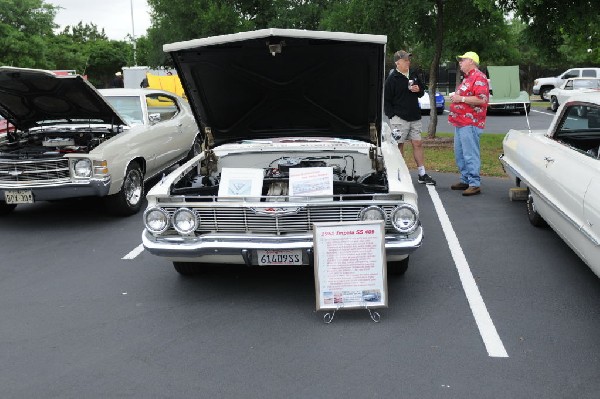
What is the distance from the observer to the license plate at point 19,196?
677 centimetres

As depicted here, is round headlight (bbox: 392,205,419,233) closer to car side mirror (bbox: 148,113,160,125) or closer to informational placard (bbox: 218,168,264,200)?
informational placard (bbox: 218,168,264,200)

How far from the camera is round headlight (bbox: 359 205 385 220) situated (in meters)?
4.36

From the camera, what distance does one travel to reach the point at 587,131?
6391mm

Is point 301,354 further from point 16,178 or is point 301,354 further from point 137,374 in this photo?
point 16,178

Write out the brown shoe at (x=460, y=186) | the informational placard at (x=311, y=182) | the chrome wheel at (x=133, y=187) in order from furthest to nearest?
the brown shoe at (x=460, y=186)
the chrome wheel at (x=133, y=187)
the informational placard at (x=311, y=182)

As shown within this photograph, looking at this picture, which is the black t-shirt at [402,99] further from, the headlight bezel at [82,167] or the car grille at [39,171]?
the car grille at [39,171]

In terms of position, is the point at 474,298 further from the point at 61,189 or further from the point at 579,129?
the point at 61,189

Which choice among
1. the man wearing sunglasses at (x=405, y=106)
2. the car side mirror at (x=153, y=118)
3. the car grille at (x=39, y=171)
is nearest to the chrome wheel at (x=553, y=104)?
the man wearing sunglasses at (x=405, y=106)

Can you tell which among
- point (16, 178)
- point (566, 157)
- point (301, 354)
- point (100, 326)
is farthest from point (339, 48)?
point (16, 178)

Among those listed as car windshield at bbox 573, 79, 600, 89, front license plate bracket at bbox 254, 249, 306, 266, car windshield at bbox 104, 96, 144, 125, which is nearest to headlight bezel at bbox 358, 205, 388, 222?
front license plate bracket at bbox 254, 249, 306, 266

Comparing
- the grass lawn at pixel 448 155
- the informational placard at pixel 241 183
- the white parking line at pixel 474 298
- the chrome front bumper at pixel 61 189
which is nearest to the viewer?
the white parking line at pixel 474 298

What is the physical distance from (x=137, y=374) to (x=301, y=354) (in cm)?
102

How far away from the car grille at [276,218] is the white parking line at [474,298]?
91 centimetres

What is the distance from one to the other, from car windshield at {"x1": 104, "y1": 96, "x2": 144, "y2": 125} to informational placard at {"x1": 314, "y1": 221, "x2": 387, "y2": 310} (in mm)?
5044
